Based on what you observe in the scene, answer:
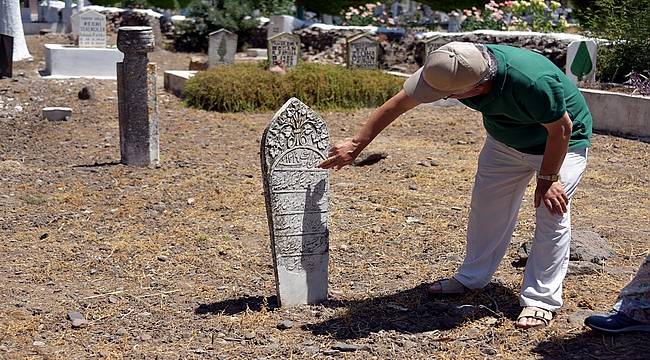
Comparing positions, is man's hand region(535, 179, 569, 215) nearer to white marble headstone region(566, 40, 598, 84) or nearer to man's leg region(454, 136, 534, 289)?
man's leg region(454, 136, 534, 289)

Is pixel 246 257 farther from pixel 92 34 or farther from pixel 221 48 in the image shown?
pixel 92 34

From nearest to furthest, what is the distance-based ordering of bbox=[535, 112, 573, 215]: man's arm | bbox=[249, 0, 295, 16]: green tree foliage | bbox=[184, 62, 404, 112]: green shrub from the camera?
bbox=[535, 112, 573, 215]: man's arm → bbox=[184, 62, 404, 112]: green shrub → bbox=[249, 0, 295, 16]: green tree foliage

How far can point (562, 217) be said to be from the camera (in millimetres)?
4004

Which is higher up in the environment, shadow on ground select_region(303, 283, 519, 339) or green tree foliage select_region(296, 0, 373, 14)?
shadow on ground select_region(303, 283, 519, 339)

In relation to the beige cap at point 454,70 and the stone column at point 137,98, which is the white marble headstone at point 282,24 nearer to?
the stone column at point 137,98

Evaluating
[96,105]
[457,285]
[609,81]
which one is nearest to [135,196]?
[457,285]

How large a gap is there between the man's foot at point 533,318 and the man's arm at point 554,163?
18.4 inches

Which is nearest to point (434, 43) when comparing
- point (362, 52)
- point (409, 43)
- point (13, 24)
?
point (362, 52)

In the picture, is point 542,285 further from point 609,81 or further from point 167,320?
point 609,81

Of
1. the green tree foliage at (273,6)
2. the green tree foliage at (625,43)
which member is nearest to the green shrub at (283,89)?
the green tree foliage at (625,43)

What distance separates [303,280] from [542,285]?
1132 millimetres

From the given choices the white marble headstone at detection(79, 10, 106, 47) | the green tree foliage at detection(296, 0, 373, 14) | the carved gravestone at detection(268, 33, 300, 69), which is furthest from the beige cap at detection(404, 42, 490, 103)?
the green tree foliage at detection(296, 0, 373, 14)

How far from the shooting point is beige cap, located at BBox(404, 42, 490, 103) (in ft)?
11.8

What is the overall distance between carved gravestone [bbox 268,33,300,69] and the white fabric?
6.15 meters
